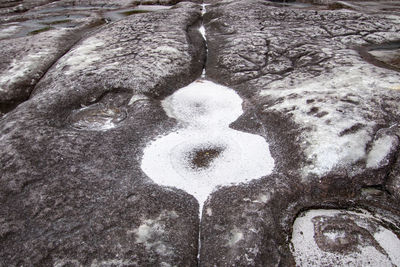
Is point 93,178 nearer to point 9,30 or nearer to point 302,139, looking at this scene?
point 302,139

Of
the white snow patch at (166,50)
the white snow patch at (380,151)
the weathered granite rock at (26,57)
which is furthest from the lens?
the white snow patch at (166,50)

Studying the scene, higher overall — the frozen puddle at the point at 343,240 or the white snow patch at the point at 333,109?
the white snow patch at the point at 333,109

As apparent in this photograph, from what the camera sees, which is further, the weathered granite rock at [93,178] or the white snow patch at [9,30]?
the white snow patch at [9,30]

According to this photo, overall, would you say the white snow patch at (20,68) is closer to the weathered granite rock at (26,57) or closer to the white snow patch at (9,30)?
the weathered granite rock at (26,57)

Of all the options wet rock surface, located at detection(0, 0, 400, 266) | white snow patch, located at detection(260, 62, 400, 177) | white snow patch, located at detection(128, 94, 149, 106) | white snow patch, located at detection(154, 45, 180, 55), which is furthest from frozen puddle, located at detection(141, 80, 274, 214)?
white snow patch, located at detection(154, 45, 180, 55)

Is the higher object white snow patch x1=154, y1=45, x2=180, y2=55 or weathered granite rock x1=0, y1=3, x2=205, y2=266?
white snow patch x1=154, y1=45, x2=180, y2=55

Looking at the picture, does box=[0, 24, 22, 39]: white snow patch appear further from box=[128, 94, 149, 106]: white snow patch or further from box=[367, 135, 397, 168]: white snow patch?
box=[367, 135, 397, 168]: white snow patch

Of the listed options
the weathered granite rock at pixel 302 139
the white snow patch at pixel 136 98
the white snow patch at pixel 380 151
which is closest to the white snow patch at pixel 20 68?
the white snow patch at pixel 136 98

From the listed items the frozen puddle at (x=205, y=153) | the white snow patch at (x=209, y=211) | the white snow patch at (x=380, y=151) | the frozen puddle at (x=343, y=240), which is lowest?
the frozen puddle at (x=343, y=240)
